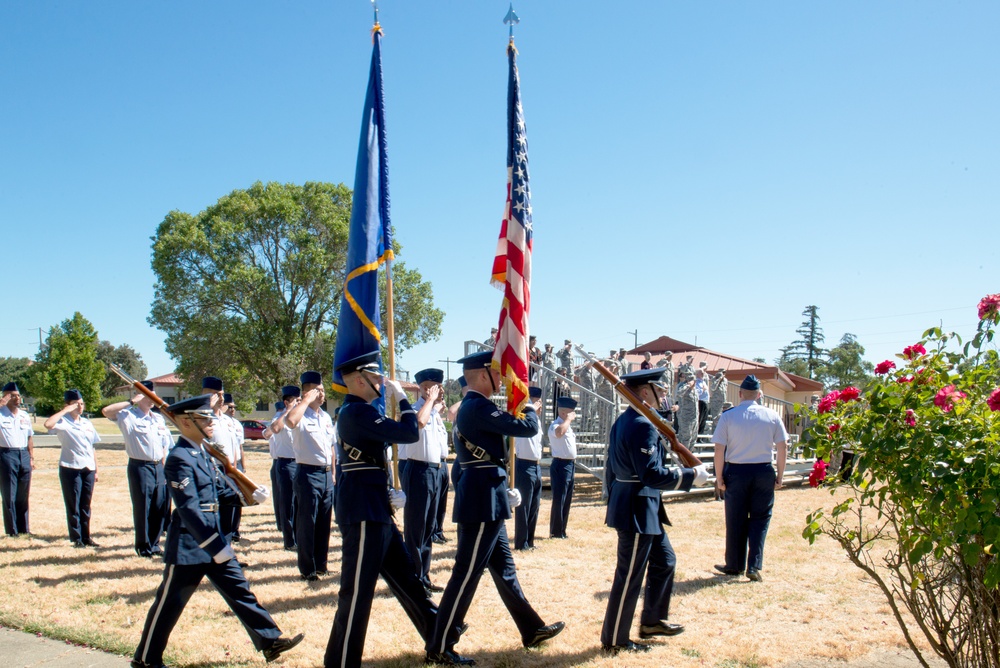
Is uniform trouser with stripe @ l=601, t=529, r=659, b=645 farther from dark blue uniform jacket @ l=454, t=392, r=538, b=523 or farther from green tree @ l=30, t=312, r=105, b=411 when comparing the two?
green tree @ l=30, t=312, r=105, b=411

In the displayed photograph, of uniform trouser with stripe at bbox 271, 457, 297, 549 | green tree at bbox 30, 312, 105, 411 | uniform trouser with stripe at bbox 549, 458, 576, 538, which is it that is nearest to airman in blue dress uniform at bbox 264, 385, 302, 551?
uniform trouser with stripe at bbox 271, 457, 297, 549

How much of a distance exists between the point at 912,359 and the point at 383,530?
3.06 metres

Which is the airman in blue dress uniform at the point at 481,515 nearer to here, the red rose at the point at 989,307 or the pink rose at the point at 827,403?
the pink rose at the point at 827,403

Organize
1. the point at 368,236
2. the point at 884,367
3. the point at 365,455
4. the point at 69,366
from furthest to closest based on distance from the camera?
the point at 69,366 → the point at 368,236 → the point at 365,455 → the point at 884,367

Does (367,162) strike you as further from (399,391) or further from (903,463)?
(903,463)

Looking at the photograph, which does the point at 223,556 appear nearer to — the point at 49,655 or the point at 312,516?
the point at 49,655

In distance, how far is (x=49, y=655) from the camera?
5152mm

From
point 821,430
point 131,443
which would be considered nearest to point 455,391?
point 131,443

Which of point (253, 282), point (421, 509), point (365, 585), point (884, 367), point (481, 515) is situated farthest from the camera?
point (253, 282)

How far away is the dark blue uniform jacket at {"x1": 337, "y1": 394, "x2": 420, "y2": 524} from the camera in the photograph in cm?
459

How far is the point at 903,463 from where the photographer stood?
3.28 meters

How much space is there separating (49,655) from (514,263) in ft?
13.7

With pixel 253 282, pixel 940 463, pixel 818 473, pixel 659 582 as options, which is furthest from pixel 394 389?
pixel 253 282

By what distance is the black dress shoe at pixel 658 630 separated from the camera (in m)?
5.28
